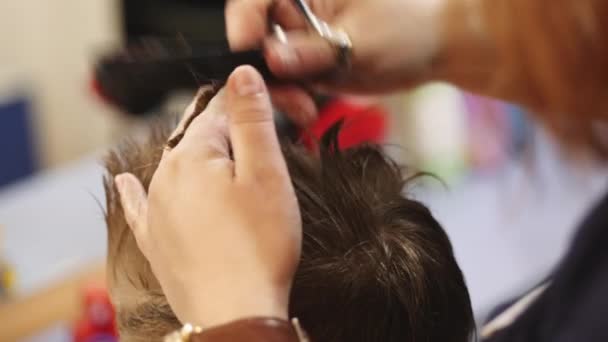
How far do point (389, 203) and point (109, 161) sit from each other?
0.25 meters

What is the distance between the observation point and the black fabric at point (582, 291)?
482 millimetres

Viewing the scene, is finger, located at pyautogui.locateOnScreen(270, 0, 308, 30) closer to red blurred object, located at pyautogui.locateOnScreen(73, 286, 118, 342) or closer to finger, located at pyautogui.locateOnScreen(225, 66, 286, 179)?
finger, located at pyautogui.locateOnScreen(225, 66, 286, 179)

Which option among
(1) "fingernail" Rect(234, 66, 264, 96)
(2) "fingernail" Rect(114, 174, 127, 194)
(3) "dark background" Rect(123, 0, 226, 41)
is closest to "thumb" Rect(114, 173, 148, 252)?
(2) "fingernail" Rect(114, 174, 127, 194)

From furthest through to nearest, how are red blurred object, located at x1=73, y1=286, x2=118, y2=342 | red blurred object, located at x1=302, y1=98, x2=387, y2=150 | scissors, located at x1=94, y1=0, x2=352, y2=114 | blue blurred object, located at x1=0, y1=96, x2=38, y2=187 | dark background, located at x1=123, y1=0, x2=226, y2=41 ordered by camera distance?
1. blue blurred object, located at x1=0, y1=96, x2=38, y2=187
2. dark background, located at x1=123, y1=0, x2=226, y2=41
3. red blurred object, located at x1=73, y1=286, x2=118, y2=342
4. red blurred object, located at x1=302, y1=98, x2=387, y2=150
5. scissors, located at x1=94, y1=0, x2=352, y2=114

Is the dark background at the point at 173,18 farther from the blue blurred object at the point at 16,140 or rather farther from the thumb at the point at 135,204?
the thumb at the point at 135,204

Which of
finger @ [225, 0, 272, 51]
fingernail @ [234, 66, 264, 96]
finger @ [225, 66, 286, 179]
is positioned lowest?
finger @ [225, 66, 286, 179]

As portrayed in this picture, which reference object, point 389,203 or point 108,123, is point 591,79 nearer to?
point 389,203

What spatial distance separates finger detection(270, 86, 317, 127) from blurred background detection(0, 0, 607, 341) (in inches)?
4.3

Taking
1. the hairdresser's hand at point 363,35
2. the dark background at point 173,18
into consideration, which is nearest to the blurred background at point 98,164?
the dark background at point 173,18

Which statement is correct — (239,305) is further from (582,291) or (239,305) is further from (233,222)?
(582,291)

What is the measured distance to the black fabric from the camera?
0.48 meters

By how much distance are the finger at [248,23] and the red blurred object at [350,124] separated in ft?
0.33

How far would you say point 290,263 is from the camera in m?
0.49

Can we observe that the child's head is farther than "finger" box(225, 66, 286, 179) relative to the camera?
Yes
